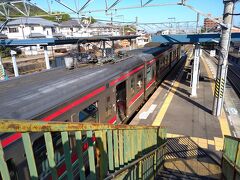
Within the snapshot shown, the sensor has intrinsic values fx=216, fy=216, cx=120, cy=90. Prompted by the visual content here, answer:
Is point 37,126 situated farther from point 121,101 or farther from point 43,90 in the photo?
point 121,101

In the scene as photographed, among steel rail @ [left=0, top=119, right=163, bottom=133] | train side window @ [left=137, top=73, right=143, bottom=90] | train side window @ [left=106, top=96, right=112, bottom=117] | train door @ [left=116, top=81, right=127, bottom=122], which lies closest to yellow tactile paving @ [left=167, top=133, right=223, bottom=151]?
train door @ [left=116, top=81, right=127, bottom=122]

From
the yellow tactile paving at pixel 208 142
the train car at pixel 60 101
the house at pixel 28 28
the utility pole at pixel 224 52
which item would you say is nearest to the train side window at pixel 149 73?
the train car at pixel 60 101

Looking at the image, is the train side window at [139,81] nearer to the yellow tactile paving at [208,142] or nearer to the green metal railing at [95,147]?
the yellow tactile paving at [208,142]

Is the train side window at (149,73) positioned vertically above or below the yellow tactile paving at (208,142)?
above

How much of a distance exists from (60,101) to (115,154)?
2570 millimetres

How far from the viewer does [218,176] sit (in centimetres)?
679

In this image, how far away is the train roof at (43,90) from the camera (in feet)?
14.6

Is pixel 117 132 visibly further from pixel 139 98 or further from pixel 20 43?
pixel 20 43

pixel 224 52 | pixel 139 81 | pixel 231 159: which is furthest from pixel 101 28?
pixel 231 159

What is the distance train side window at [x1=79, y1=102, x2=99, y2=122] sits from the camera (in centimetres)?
611

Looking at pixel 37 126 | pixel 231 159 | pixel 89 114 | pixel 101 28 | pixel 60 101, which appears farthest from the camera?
pixel 101 28

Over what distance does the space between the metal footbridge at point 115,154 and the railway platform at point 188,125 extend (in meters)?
0.04

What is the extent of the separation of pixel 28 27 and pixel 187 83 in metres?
44.1

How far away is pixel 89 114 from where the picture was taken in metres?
6.59
